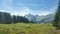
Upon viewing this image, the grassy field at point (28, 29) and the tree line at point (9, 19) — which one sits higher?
the tree line at point (9, 19)

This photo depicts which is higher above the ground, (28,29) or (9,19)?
(9,19)

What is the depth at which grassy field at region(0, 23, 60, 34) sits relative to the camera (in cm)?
273

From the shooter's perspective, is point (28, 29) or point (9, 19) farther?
point (9, 19)

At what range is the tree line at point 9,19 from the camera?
277cm

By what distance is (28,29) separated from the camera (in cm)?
275

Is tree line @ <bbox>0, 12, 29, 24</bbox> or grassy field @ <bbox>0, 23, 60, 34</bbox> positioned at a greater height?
tree line @ <bbox>0, 12, 29, 24</bbox>

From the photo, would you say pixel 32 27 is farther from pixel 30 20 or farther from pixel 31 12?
pixel 31 12

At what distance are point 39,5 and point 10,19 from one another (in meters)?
0.87

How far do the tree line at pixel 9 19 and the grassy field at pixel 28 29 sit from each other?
0.11 metres

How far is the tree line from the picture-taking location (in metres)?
2.77

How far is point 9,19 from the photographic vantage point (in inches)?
113

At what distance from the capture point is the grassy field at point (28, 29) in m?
2.73

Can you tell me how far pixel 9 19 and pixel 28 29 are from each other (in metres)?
0.58

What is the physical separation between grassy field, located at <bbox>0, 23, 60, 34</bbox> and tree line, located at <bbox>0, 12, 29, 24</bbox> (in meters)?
0.11
